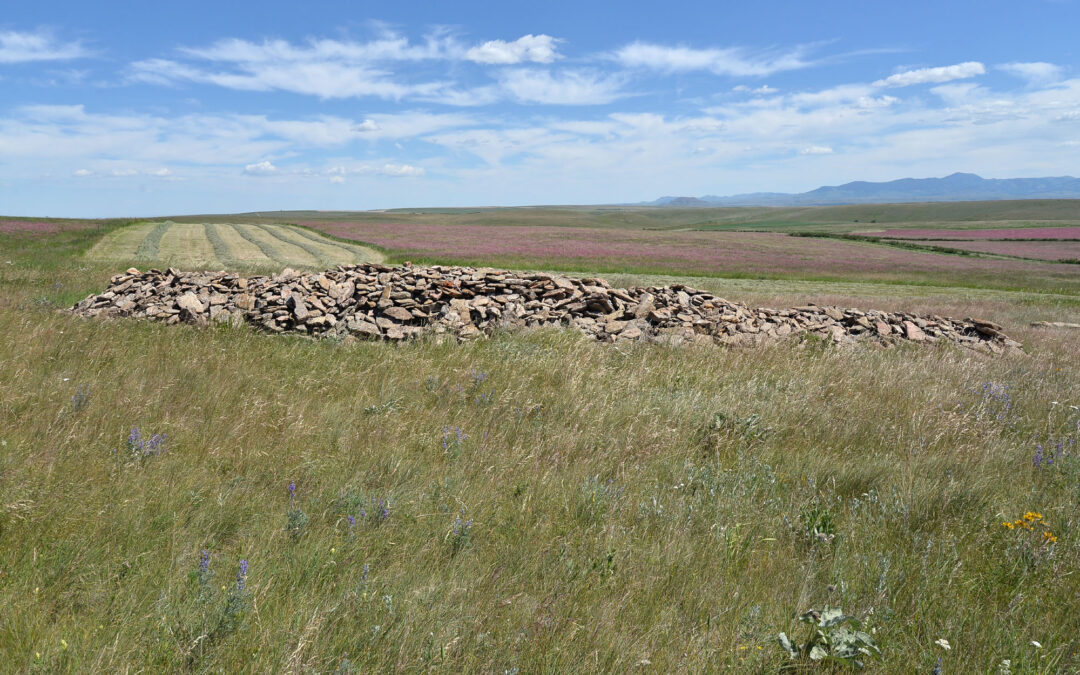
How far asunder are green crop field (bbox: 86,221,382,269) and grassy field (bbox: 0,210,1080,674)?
22.5 m

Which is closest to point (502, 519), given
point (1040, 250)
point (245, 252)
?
point (245, 252)

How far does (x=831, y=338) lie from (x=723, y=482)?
822 centimetres

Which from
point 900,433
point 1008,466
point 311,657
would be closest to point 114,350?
point 311,657

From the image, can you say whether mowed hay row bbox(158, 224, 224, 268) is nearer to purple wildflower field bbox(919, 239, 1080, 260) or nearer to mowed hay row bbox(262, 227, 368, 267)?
mowed hay row bbox(262, 227, 368, 267)

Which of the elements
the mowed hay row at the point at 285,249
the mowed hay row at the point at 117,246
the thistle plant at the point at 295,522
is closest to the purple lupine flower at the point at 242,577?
the thistle plant at the point at 295,522

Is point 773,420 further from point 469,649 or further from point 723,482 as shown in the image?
point 469,649

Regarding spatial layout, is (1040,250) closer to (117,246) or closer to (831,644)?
(831,644)

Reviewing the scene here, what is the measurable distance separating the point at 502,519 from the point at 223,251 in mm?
37030

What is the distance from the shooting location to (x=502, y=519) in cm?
353

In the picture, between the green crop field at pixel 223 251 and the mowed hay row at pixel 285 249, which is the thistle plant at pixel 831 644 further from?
the mowed hay row at pixel 285 249

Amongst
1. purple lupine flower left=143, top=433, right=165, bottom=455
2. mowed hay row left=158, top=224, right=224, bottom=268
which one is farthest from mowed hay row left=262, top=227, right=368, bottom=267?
purple lupine flower left=143, top=433, right=165, bottom=455

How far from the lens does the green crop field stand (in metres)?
28.8

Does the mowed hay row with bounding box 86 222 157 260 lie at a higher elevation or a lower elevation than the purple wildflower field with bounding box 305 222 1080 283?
higher

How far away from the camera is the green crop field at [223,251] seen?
2876 cm
